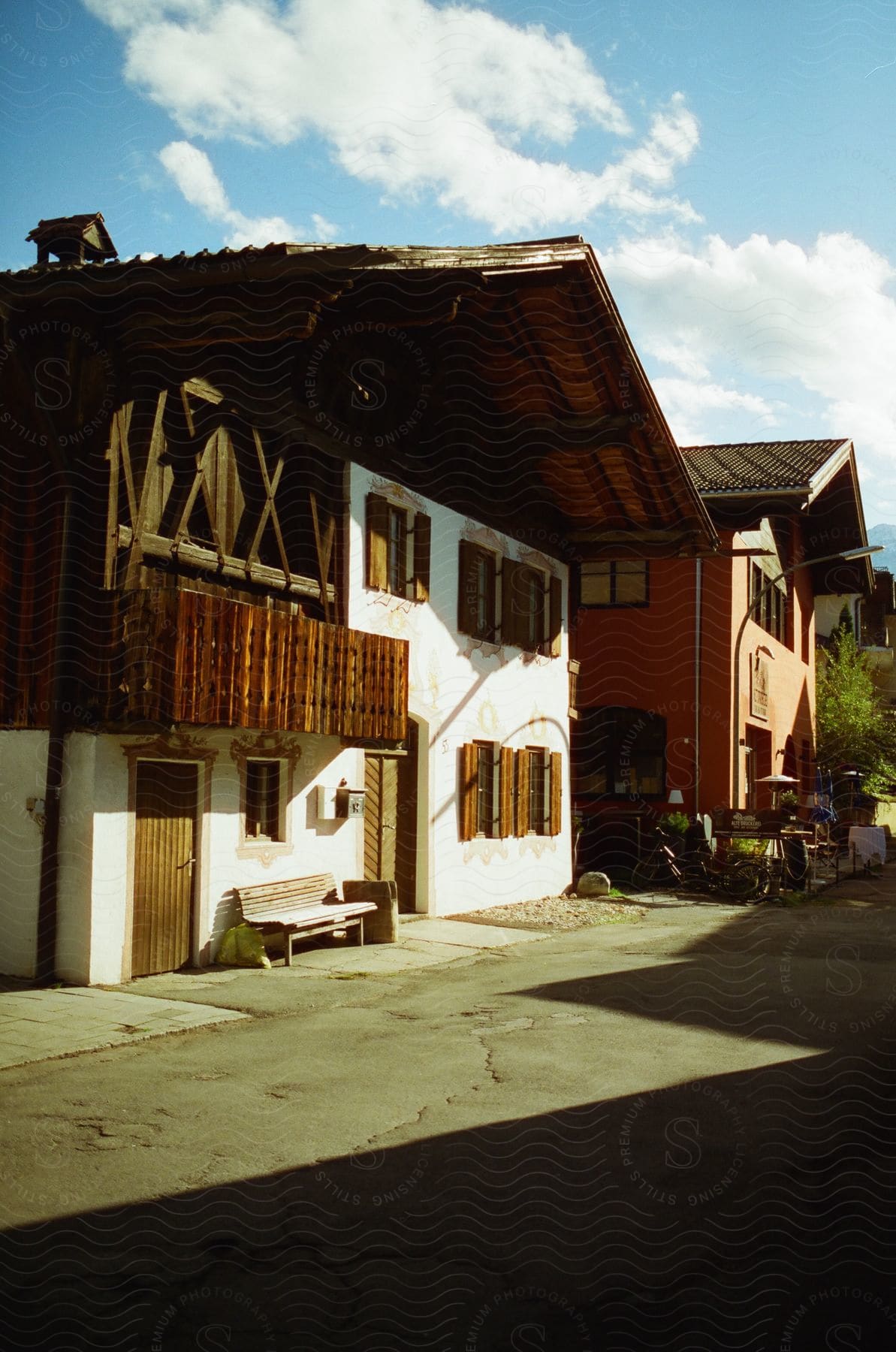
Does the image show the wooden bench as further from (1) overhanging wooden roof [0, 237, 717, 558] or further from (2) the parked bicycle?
(2) the parked bicycle

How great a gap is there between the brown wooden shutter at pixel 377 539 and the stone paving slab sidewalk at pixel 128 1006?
413 cm

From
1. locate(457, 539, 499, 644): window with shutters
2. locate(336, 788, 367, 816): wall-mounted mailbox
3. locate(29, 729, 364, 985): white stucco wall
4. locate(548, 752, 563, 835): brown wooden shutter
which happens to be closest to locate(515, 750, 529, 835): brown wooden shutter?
locate(548, 752, 563, 835): brown wooden shutter

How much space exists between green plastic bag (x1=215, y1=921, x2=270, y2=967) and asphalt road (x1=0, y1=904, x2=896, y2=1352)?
7.20 feet

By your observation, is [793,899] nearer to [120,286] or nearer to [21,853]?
[21,853]

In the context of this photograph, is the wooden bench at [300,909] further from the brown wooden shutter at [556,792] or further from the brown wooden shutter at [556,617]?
the brown wooden shutter at [556,617]

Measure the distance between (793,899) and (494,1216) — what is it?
1568cm

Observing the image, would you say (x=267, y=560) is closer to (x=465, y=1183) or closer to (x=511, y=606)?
(x=511, y=606)

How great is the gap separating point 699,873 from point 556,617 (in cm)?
523

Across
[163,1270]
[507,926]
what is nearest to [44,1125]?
[163,1270]

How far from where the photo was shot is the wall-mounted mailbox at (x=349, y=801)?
13758mm

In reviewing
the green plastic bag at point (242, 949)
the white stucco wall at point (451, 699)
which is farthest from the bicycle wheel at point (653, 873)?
the green plastic bag at point (242, 949)

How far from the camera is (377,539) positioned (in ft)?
47.2

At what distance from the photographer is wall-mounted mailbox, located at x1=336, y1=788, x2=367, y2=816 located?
13.8 metres

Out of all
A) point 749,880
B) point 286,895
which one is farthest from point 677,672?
point 286,895
